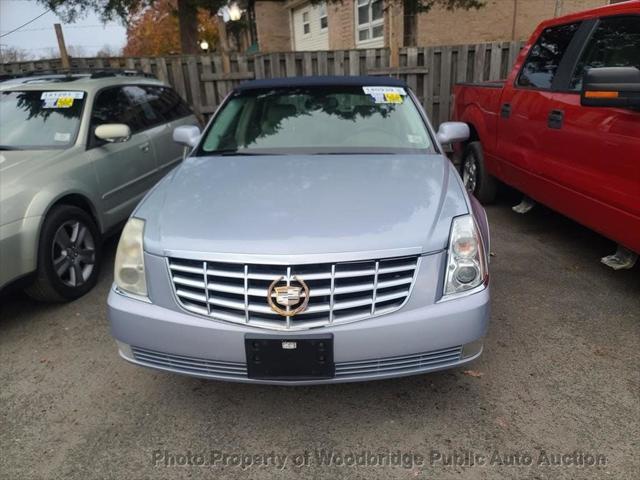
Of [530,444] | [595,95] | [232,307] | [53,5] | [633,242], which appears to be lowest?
[530,444]

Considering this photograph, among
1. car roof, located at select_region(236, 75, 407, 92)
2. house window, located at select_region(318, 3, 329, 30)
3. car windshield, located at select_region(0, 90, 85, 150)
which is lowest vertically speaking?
car windshield, located at select_region(0, 90, 85, 150)

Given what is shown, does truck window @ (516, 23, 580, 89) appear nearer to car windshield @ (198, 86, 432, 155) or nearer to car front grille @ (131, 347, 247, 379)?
car windshield @ (198, 86, 432, 155)

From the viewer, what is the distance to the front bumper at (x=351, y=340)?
6.86 feet

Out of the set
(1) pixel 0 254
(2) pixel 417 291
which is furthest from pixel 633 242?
(1) pixel 0 254

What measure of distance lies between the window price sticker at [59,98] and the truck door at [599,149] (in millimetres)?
3977

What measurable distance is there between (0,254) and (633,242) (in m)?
3.97

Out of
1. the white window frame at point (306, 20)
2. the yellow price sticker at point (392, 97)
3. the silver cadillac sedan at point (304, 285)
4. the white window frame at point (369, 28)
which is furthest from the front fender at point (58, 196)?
the white window frame at point (306, 20)

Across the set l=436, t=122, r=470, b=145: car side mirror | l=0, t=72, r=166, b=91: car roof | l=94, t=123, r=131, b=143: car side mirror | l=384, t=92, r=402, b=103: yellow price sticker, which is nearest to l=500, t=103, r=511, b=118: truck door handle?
l=436, t=122, r=470, b=145: car side mirror

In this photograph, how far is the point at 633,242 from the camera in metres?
3.13

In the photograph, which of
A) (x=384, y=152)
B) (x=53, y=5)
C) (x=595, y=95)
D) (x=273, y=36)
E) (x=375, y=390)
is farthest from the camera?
(x=273, y=36)

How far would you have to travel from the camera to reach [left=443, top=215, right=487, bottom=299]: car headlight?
2197 millimetres

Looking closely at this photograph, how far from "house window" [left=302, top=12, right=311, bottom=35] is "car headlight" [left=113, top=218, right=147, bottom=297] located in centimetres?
1931

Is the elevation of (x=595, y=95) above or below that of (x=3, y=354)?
above

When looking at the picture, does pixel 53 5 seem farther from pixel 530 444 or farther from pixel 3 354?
pixel 530 444
